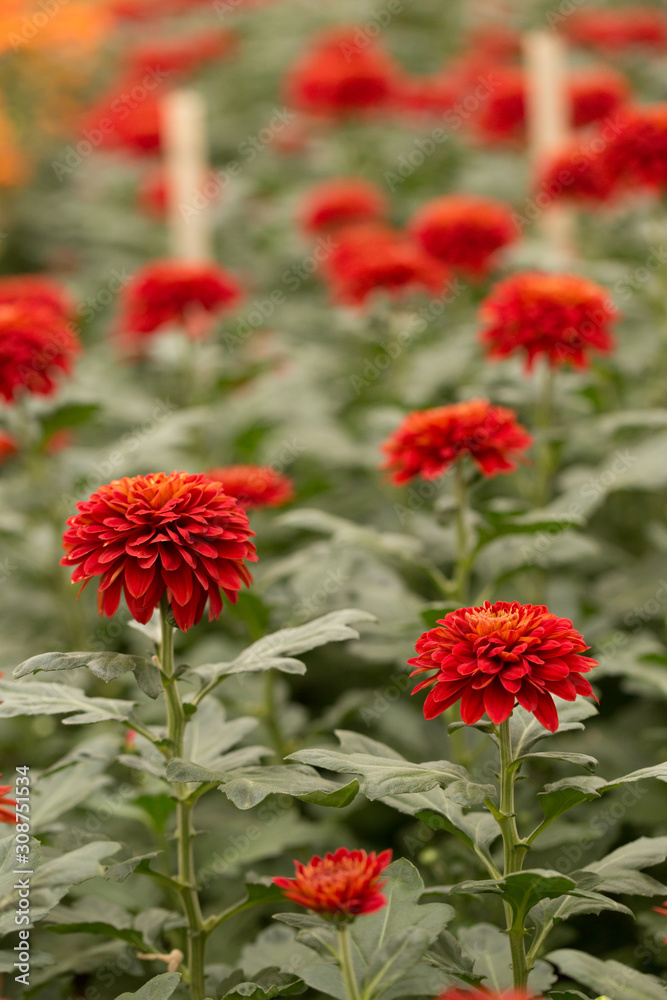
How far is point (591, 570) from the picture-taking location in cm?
296

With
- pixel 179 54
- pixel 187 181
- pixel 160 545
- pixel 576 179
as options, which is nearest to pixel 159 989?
pixel 160 545

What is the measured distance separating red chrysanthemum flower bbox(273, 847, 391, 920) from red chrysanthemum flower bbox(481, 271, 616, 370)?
135 cm

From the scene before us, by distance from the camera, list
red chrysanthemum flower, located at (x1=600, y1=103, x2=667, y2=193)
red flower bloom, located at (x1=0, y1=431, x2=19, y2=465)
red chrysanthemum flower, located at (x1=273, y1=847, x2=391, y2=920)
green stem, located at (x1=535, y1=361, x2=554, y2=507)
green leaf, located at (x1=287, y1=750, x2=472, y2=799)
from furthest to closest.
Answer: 1. red flower bloom, located at (x1=0, y1=431, x2=19, y2=465)
2. red chrysanthemum flower, located at (x1=600, y1=103, x2=667, y2=193)
3. green stem, located at (x1=535, y1=361, x2=554, y2=507)
4. green leaf, located at (x1=287, y1=750, x2=472, y2=799)
5. red chrysanthemum flower, located at (x1=273, y1=847, x2=391, y2=920)

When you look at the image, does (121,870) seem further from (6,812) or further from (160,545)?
(160,545)

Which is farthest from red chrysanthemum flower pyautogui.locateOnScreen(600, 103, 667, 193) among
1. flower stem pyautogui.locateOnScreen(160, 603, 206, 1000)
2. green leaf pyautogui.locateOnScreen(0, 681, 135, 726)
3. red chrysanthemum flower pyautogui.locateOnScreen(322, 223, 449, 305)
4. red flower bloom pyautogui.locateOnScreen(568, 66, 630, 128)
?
green leaf pyautogui.locateOnScreen(0, 681, 135, 726)

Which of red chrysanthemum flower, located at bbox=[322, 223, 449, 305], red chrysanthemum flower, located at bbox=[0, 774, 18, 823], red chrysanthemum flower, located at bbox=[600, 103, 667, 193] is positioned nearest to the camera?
red chrysanthemum flower, located at bbox=[0, 774, 18, 823]

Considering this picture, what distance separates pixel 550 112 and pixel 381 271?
142 cm

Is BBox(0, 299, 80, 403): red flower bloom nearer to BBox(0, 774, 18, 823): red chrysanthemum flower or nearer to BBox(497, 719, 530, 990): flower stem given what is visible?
BBox(0, 774, 18, 823): red chrysanthemum flower

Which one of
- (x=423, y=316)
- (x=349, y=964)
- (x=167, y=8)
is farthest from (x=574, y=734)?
(x=167, y=8)

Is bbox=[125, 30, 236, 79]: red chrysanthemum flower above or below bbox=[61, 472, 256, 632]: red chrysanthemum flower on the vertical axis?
above

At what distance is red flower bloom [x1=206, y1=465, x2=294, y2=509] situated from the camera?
87.8 inches

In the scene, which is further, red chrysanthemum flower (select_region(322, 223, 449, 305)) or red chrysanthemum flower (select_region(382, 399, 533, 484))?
red chrysanthemum flower (select_region(322, 223, 449, 305))

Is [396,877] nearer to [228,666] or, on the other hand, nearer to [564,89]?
[228,666]

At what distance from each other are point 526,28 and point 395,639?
4417mm
